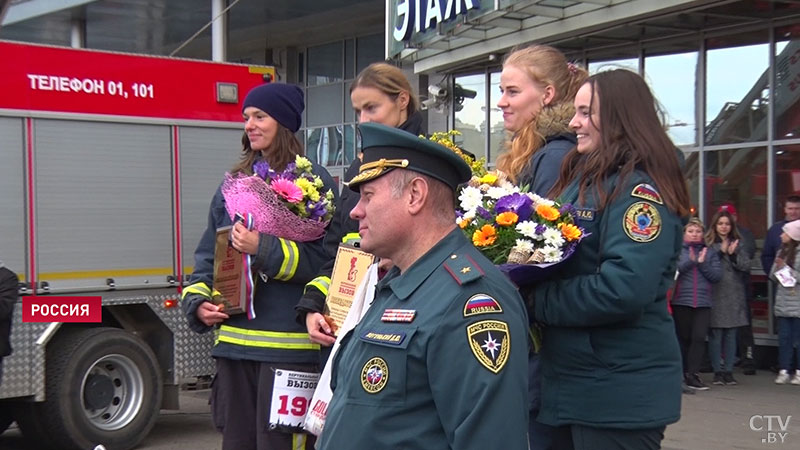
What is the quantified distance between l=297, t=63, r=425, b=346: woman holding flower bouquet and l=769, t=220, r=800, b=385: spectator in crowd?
8.14 m

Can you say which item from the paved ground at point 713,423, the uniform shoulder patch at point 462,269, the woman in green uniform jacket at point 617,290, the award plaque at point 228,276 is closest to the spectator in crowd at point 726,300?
the paved ground at point 713,423

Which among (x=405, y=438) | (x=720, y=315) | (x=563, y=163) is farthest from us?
(x=720, y=315)

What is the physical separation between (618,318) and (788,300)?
8.96 meters

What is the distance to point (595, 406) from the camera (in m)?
3.31

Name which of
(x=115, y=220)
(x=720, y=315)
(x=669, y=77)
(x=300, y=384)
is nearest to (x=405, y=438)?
(x=300, y=384)

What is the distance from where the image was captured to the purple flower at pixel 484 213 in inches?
132

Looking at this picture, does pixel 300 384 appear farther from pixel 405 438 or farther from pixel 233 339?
pixel 405 438

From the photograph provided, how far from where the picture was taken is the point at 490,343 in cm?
236

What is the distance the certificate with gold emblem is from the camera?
4105 mm

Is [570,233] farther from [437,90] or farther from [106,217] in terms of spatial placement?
[437,90]

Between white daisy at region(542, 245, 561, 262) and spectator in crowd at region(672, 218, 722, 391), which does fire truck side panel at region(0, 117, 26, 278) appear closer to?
white daisy at region(542, 245, 561, 262)

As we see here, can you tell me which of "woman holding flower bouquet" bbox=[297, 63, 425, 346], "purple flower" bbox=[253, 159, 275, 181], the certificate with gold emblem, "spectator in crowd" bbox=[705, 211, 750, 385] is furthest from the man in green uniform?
"spectator in crowd" bbox=[705, 211, 750, 385]

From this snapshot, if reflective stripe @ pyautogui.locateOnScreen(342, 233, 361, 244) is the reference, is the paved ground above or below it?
below

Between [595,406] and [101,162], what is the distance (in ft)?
19.9
